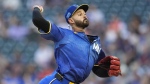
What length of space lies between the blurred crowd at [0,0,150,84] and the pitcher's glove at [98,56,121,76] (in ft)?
10.7

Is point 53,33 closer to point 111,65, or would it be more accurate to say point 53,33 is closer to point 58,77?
point 58,77

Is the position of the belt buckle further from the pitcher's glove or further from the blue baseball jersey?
the pitcher's glove

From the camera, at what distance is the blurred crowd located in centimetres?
1069

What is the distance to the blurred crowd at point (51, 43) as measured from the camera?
35.1 ft

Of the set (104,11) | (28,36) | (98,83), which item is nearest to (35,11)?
(98,83)

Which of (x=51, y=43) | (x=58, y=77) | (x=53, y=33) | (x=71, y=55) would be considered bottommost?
(x=51, y=43)

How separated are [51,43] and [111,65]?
5.69m

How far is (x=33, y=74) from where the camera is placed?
11.0 metres

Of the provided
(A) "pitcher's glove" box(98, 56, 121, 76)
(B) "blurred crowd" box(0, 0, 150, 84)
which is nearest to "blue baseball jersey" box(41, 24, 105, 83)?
(A) "pitcher's glove" box(98, 56, 121, 76)

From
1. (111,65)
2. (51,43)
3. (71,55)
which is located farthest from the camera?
(51,43)

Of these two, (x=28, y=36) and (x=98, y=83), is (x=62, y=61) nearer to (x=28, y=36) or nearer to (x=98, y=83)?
(x=98, y=83)

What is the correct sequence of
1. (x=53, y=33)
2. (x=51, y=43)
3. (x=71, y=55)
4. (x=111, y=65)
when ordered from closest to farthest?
1. (x=53, y=33)
2. (x=71, y=55)
3. (x=111, y=65)
4. (x=51, y=43)

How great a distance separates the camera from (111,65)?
6586 mm

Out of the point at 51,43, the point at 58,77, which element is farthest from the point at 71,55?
the point at 51,43
